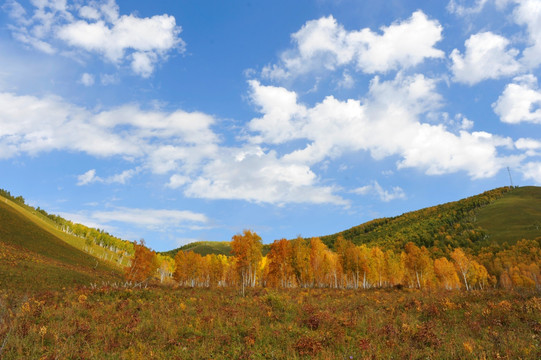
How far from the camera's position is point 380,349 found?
1055 centimetres

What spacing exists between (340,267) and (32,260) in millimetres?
75445

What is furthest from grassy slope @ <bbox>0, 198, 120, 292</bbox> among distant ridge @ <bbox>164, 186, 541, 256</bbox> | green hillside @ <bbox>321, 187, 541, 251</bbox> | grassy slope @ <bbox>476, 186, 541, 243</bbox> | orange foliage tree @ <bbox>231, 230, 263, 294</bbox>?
grassy slope @ <bbox>476, 186, 541, 243</bbox>

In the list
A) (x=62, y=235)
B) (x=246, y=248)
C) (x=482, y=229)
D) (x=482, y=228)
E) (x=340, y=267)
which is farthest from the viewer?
(x=482, y=228)

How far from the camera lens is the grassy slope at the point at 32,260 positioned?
148 ft

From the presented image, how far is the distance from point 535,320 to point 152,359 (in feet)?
57.5

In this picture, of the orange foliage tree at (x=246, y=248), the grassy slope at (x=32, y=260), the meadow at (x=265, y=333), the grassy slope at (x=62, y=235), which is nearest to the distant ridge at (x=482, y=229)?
the orange foliage tree at (x=246, y=248)

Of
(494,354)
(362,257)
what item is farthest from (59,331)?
(362,257)

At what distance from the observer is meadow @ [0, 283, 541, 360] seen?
402 inches

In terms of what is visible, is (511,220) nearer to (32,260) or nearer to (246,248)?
(246,248)

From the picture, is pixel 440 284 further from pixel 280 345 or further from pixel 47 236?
pixel 47 236

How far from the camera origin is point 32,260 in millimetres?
60438

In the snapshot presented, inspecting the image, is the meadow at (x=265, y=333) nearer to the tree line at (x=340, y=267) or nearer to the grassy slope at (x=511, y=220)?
the tree line at (x=340, y=267)

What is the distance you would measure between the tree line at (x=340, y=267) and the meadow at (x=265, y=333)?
31.0 meters

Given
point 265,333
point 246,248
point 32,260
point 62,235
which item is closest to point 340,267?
point 246,248
